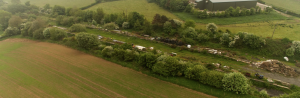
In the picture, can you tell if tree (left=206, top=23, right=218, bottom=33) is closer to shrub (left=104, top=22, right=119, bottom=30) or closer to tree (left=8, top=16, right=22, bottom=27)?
shrub (left=104, top=22, right=119, bottom=30)

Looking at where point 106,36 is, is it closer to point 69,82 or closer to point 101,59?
point 101,59

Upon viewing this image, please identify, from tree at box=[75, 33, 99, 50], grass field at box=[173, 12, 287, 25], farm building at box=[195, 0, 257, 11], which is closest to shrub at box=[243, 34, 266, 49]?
grass field at box=[173, 12, 287, 25]

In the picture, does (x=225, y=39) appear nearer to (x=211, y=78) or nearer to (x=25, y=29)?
(x=211, y=78)

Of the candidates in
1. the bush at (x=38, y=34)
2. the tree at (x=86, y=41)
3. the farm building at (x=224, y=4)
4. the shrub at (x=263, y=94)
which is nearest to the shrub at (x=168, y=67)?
the shrub at (x=263, y=94)

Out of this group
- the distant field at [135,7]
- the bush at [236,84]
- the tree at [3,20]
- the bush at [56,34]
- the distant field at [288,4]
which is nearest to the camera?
the bush at [236,84]

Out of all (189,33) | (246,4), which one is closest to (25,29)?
(189,33)

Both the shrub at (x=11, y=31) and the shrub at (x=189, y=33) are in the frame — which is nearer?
the shrub at (x=189, y=33)

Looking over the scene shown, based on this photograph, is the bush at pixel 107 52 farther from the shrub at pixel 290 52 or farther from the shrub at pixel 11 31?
the shrub at pixel 290 52
